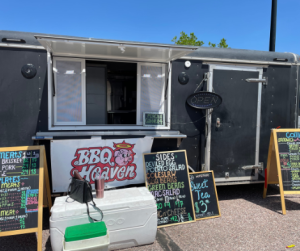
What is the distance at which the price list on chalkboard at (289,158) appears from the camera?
4.09 meters

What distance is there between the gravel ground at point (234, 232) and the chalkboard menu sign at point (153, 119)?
5.32 feet

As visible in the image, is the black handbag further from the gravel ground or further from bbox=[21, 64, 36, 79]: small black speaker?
bbox=[21, 64, 36, 79]: small black speaker

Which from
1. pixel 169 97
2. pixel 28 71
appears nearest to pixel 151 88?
pixel 169 97

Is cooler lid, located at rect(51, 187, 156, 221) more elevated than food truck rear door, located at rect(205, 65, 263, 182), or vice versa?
food truck rear door, located at rect(205, 65, 263, 182)

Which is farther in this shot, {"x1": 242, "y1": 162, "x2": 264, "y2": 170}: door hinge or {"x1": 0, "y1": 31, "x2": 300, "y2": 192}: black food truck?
{"x1": 242, "y1": 162, "x2": 264, "y2": 170}: door hinge

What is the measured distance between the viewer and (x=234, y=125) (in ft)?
14.4

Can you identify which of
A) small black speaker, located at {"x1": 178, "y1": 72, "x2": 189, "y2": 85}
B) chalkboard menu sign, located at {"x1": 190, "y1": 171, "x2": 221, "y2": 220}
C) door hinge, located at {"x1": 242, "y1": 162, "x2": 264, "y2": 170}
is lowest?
chalkboard menu sign, located at {"x1": 190, "y1": 171, "x2": 221, "y2": 220}

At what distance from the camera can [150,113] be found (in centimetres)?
413

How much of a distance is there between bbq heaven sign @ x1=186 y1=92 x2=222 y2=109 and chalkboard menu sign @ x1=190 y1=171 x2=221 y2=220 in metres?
1.12

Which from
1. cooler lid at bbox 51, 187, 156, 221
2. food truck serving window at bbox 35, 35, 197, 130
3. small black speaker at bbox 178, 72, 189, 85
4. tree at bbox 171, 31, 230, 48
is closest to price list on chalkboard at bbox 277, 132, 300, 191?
small black speaker at bbox 178, 72, 189, 85

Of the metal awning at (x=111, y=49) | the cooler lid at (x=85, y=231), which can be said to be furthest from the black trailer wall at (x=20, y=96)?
the cooler lid at (x=85, y=231)

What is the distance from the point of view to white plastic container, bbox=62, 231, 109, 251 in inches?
93.7

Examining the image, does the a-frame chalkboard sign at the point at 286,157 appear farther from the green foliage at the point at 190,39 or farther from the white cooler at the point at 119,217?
the green foliage at the point at 190,39

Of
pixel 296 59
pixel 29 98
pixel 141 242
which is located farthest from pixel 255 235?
pixel 29 98
